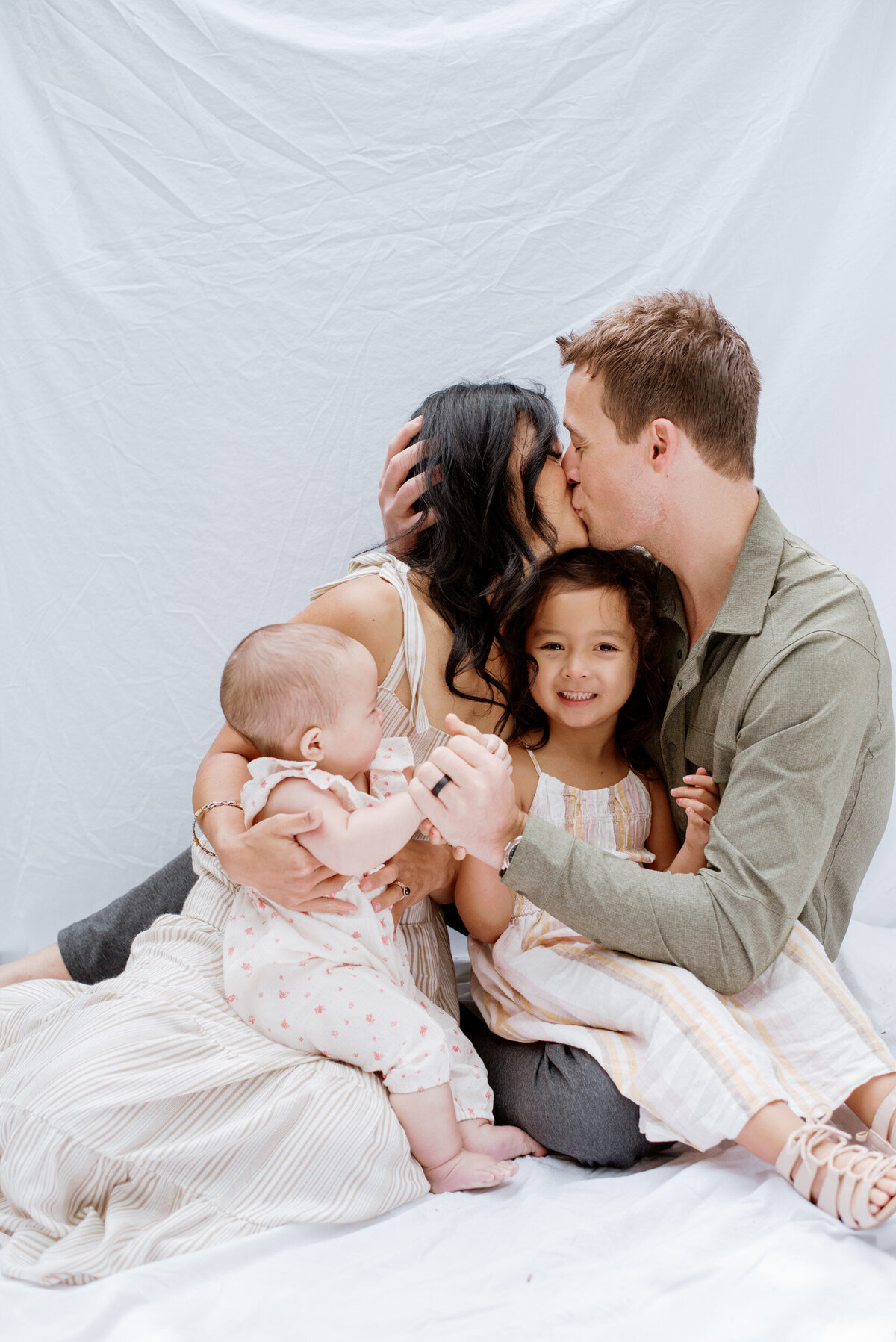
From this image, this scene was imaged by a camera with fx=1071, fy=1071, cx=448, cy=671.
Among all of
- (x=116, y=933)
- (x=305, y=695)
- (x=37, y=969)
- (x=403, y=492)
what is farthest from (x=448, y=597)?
(x=37, y=969)

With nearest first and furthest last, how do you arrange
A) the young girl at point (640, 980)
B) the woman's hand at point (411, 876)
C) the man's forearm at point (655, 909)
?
the young girl at point (640, 980) → the man's forearm at point (655, 909) → the woman's hand at point (411, 876)

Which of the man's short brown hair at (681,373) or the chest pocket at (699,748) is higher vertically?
the man's short brown hair at (681,373)

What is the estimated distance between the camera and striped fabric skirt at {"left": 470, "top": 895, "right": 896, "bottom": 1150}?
4.37 feet

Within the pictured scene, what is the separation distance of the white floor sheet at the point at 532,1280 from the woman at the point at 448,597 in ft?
0.82

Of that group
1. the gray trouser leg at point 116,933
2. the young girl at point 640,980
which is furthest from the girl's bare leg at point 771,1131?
the gray trouser leg at point 116,933

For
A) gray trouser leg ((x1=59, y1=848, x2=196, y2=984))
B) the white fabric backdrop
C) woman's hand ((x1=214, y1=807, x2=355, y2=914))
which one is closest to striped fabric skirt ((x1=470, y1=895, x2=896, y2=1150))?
woman's hand ((x1=214, y1=807, x2=355, y2=914))

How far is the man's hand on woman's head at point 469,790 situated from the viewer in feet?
4.45

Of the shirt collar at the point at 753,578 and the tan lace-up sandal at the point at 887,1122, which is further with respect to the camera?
the shirt collar at the point at 753,578

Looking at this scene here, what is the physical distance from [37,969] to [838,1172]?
135 centimetres

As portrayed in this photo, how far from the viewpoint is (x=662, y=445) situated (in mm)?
1613

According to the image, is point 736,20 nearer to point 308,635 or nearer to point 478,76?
point 478,76

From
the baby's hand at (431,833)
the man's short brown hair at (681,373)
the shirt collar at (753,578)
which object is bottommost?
the baby's hand at (431,833)

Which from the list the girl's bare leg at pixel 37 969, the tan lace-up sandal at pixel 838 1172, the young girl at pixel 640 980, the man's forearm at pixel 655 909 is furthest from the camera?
the girl's bare leg at pixel 37 969

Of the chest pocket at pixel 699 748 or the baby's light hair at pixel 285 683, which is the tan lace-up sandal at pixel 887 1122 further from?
the baby's light hair at pixel 285 683
